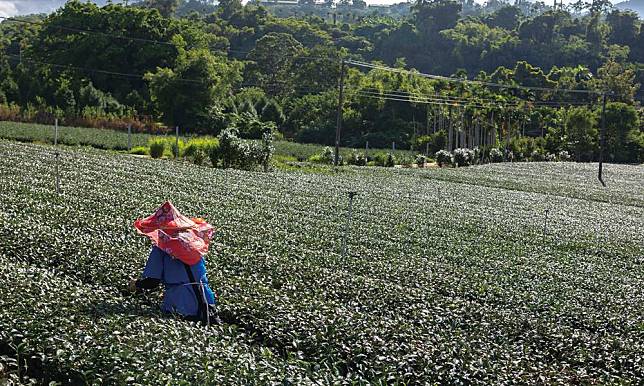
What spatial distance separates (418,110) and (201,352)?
251 ft

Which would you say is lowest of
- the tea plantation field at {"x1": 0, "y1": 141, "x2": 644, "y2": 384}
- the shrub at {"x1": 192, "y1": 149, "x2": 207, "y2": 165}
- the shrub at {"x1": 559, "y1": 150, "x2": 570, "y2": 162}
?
the tea plantation field at {"x1": 0, "y1": 141, "x2": 644, "y2": 384}

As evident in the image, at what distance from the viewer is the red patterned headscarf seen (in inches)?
353

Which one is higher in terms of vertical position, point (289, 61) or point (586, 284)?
point (289, 61)

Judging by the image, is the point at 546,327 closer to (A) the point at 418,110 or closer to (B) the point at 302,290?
(B) the point at 302,290

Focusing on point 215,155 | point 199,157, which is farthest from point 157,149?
point 215,155

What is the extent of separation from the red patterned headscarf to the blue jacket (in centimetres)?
16

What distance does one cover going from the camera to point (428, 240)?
17516 mm

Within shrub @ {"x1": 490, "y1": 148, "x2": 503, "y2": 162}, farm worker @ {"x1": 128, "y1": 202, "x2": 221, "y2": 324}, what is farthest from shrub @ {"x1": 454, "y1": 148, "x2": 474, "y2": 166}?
farm worker @ {"x1": 128, "y1": 202, "x2": 221, "y2": 324}

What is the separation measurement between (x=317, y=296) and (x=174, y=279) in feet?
7.41

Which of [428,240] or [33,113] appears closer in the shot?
[428,240]

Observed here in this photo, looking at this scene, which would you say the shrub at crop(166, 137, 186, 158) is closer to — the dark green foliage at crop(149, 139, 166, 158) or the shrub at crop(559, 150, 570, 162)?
the dark green foliage at crop(149, 139, 166, 158)

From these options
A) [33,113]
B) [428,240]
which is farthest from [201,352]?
[33,113]

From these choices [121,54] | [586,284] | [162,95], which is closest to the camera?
[586,284]

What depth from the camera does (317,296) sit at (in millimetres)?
10625
